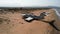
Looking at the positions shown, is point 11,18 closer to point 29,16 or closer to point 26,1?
point 29,16

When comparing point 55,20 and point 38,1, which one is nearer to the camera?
point 55,20

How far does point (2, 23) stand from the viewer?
1751 millimetres

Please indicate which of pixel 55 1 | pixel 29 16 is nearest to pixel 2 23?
pixel 29 16

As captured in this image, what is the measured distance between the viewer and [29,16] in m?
2.07

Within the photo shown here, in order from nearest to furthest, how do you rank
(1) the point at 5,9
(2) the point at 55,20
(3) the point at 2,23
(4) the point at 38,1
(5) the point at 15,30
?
(5) the point at 15,30 → (3) the point at 2,23 → (2) the point at 55,20 → (1) the point at 5,9 → (4) the point at 38,1

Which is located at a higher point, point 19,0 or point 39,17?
point 19,0

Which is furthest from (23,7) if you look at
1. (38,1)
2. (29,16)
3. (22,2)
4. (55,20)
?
(55,20)

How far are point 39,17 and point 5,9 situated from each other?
0.70 meters

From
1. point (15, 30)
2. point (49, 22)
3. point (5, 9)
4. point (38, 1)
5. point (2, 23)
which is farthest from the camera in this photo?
point (38, 1)

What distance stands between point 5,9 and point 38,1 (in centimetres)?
65

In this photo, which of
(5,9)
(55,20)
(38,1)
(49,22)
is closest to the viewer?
(49,22)

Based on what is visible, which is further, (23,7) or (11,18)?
(23,7)

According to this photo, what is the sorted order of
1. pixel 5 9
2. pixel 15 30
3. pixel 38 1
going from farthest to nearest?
pixel 38 1
pixel 5 9
pixel 15 30

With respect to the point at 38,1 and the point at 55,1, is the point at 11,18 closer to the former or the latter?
the point at 38,1
